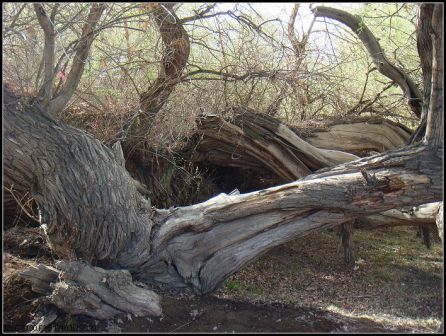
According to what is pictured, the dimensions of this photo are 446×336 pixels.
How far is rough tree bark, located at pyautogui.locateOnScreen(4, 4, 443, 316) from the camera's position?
5.39m

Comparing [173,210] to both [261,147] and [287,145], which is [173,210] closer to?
[261,147]

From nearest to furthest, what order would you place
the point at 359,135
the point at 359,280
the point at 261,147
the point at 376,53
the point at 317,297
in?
1. the point at 317,297
2. the point at 359,280
3. the point at 261,147
4. the point at 376,53
5. the point at 359,135

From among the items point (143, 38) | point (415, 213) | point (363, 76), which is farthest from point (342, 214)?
point (363, 76)

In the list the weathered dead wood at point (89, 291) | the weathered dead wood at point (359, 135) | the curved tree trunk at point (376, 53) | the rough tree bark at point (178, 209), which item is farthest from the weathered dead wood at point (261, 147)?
the weathered dead wood at point (89, 291)

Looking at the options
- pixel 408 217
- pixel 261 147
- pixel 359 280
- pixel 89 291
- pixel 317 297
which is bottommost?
pixel 89 291

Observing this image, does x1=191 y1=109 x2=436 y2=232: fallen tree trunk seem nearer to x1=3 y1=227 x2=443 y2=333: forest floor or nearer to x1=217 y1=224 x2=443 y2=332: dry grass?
x1=217 y1=224 x2=443 y2=332: dry grass

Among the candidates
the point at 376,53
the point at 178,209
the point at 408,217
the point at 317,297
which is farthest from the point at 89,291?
the point at 376,53

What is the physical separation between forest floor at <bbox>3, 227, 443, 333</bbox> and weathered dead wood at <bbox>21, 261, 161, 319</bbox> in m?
0.11

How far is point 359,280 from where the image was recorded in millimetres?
7211

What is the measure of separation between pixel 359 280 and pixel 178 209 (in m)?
2.56

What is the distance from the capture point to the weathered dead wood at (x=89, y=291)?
5.11m

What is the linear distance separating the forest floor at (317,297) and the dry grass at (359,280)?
0.01 metres

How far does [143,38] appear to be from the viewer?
7.56 meters

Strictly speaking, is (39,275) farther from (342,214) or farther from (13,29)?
(342,214)
